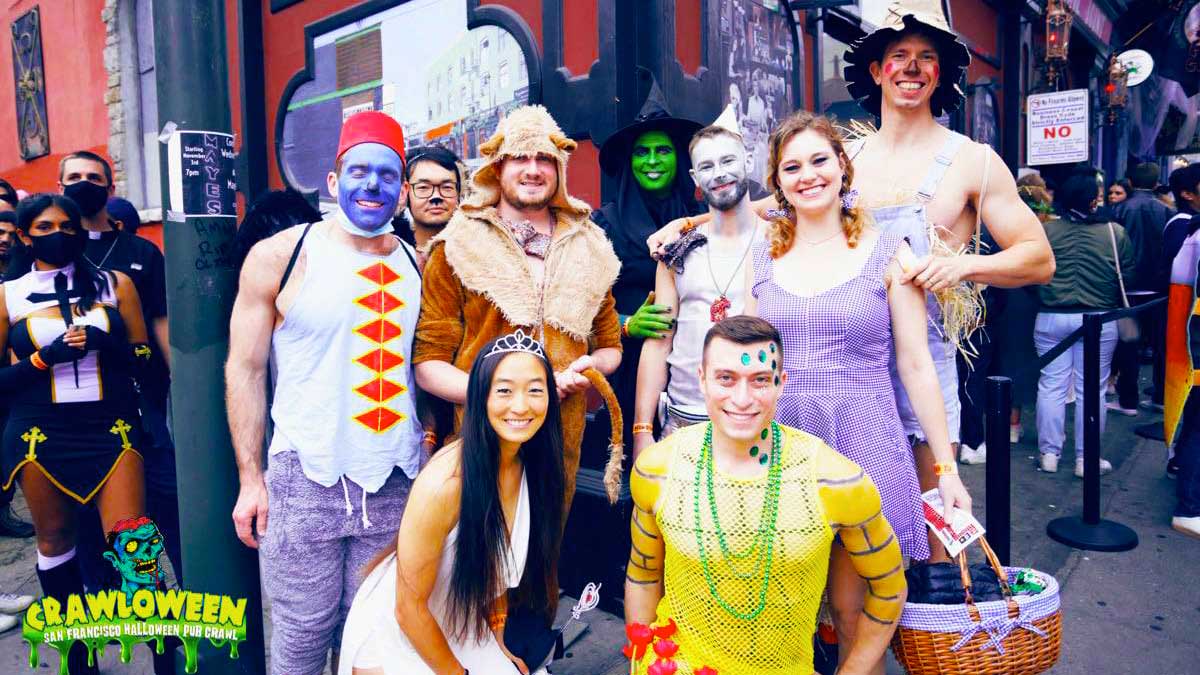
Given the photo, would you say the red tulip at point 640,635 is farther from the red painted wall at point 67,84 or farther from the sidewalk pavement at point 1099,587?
the red painted wall at point 67,84

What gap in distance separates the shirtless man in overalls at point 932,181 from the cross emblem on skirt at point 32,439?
316 cm

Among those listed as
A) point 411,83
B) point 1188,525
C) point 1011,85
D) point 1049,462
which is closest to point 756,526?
point 1188,525

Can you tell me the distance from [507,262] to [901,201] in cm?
128

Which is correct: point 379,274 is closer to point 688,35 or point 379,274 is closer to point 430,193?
point 430,193

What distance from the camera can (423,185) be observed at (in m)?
3.22

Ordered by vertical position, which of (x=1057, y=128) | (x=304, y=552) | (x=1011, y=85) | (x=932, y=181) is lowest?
(x=304, y=552)

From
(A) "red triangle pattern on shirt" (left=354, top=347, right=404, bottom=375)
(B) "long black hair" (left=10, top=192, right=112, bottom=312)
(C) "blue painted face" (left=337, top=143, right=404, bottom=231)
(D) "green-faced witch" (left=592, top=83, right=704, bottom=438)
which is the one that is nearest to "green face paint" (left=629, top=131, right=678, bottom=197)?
(D) "green-faced witch" (left=592, top=83, right=704, bottom=438)

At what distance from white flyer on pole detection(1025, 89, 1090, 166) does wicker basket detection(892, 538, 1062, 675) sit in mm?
8661

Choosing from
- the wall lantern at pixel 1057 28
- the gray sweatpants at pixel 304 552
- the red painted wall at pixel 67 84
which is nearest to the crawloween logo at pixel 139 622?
the gray sweatpants at pixel 304 552

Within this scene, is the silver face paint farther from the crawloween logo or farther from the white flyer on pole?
the white flyer on pole

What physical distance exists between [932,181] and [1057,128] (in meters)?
8.30

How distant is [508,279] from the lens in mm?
2506

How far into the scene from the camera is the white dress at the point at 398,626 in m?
2.06

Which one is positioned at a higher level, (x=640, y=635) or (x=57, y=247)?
(x=57, y=247)
